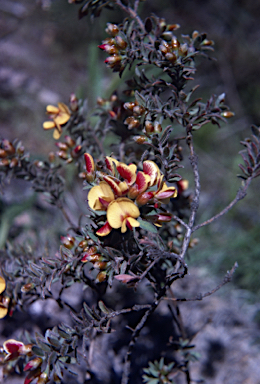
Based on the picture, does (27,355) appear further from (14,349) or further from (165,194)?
(165,194)

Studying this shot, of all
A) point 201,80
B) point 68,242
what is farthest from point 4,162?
point 201,80

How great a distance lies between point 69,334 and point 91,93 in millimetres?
1282

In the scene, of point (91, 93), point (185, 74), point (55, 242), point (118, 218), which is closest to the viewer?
point (118, 218)

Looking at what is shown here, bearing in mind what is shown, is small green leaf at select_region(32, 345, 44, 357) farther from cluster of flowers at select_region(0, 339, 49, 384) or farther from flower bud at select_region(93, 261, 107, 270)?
flower bud at select_region(93, 261, 107, 270)

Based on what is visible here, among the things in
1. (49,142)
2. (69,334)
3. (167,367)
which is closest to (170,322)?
(167,367)

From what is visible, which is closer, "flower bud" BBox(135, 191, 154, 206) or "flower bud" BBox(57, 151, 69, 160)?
"flower bud" BBox(135, 191, 154, 206)

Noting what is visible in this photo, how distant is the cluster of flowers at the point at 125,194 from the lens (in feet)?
1.45

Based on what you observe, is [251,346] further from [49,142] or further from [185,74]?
[49,142]

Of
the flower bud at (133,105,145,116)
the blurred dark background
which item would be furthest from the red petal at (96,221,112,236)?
the blurred dark background

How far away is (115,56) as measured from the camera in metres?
0.53

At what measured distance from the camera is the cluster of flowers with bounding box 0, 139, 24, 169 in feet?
2.13

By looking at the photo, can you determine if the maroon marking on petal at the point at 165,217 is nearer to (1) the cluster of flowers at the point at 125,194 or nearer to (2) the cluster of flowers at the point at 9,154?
(1) the cluster of flowers at the point at 125,194

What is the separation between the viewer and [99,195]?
1.54ft

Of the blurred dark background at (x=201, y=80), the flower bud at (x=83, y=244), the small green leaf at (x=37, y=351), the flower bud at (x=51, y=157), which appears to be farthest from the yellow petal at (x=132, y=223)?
the blurred dark background at (x=201, y=80)
